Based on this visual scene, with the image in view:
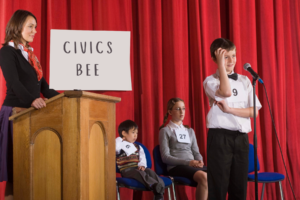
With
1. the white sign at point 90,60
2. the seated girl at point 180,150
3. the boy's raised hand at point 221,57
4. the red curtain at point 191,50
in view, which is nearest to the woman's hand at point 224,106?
the boy's raised hand at point 221,57

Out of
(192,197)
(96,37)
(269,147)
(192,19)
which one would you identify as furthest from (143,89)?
(269,147)

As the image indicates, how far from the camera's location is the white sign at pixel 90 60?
141 inches

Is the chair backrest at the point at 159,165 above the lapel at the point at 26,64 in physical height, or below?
below

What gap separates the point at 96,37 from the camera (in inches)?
145

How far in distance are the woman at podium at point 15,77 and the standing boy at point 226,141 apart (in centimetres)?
115

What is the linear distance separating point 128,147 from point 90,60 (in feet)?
3.84

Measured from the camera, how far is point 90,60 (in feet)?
12.1

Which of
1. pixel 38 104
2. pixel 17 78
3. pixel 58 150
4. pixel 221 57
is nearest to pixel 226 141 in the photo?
pixel 221 57

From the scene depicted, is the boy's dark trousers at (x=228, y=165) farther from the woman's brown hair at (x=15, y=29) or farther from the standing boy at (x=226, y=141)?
the woman's brown hair at (x=15, y=29)

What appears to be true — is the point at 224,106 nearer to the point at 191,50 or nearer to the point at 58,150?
the point at 58,150

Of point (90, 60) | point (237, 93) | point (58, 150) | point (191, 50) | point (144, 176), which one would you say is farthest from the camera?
point (191, 50)

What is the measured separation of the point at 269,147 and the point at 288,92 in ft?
2.55

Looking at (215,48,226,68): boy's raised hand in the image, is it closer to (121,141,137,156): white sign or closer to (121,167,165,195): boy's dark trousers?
(121,167,165,195): boy's dark trousers

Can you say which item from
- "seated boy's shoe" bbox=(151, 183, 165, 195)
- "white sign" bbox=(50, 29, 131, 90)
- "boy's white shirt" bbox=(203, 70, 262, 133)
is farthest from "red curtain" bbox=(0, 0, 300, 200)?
"boy's white shirt" bbox=(203, 70, 262, 133)
